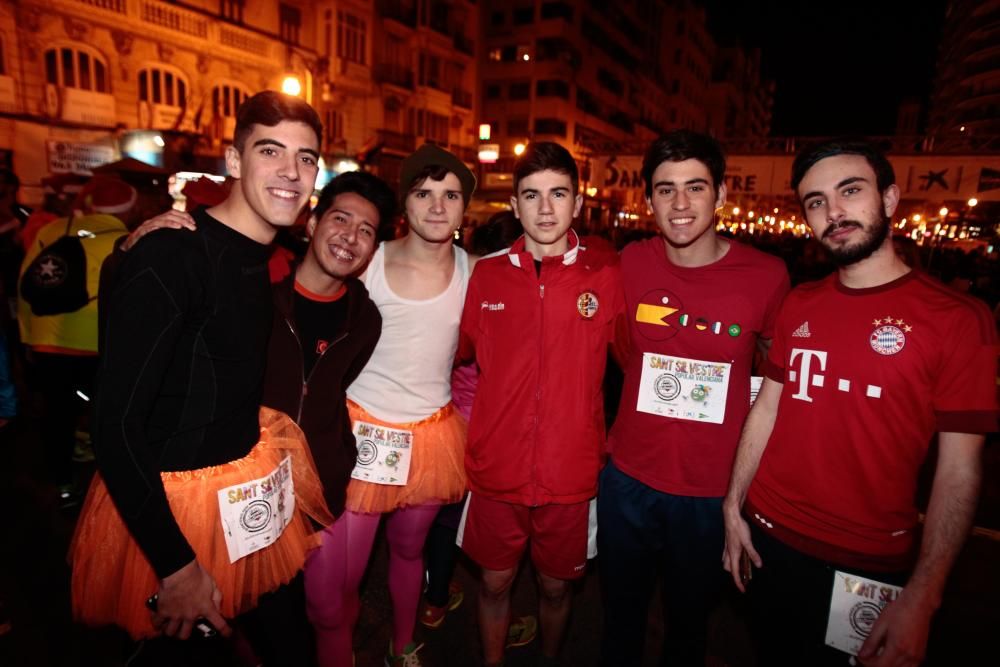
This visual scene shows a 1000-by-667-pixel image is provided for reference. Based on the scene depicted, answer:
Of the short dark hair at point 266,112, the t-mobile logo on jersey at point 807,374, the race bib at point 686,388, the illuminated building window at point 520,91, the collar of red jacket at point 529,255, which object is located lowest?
the race bib at point 686,388

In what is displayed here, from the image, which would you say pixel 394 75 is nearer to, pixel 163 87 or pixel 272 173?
pixel 163 87

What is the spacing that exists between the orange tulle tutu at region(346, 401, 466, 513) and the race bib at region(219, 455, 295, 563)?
565 millimetres

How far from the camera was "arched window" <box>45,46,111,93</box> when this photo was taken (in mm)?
15766

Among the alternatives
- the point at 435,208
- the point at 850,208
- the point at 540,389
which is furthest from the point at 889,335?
the point at 435,208

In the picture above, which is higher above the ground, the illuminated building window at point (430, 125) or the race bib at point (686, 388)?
the illuminated building window at point (430, 125)

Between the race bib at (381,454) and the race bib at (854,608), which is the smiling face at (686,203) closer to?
the race bib at (854,608)

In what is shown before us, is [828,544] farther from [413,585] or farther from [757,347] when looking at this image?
[413,585]

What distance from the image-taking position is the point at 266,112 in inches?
75.2

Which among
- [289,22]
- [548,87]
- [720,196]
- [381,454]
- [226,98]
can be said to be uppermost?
[548,87]

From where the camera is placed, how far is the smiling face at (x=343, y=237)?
8.09ft

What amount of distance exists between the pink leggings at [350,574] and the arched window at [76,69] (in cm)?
2004

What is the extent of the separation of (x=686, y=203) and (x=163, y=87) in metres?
21.5

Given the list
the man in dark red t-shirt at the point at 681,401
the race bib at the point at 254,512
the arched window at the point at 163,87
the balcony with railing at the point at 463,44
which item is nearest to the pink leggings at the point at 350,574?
the race bib at the point at 254,512

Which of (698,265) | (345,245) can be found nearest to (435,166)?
(345,245)
